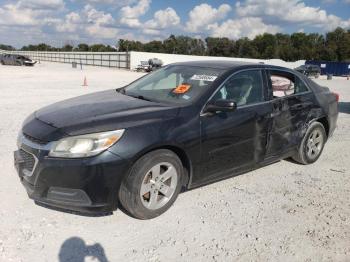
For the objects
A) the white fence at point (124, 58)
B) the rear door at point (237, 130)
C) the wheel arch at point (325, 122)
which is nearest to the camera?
the rear door at point (237, 130)

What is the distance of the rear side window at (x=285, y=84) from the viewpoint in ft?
17.3

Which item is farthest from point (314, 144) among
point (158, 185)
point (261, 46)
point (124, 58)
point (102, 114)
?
point (261, 46)

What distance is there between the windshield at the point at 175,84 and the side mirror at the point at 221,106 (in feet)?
0.71

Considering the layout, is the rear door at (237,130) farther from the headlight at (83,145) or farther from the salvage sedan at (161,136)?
the headlight at (83,145)

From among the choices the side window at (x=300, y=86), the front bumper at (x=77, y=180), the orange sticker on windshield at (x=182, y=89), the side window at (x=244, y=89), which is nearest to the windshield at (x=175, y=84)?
the orange sticker on windshield at (x=182, y=89)

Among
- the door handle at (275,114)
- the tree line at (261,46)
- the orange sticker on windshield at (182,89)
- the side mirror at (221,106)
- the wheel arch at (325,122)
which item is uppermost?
the tree line at (261,46)

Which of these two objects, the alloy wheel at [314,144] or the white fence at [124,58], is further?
the white fence at [124,58]

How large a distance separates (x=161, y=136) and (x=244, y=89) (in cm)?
159

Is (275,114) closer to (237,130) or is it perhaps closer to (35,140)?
(237,130)

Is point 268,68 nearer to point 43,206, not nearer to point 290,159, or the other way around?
point 290,159

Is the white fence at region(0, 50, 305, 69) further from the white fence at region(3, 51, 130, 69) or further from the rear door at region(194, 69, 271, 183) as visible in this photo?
the rear door at region(194, 69, 271, 183)

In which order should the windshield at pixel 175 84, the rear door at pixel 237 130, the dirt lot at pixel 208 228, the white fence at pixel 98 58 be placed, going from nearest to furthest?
1. the dirt lot at pixel 208 228
2. the rear door at pixel 237 130
3. the windshield at pixel 175 84
4. the white fence at pixel 98 58

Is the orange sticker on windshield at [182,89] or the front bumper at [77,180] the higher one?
the orange sticker on windshield at [182,89]

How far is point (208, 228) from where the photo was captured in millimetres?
3777
